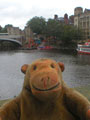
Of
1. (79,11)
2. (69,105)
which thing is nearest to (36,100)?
(69,105)

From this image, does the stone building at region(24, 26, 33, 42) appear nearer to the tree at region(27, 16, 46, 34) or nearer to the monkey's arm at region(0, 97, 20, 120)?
the tree at region(27, 16, 46, 34)

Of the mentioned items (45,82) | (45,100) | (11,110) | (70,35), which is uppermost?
(70,35)

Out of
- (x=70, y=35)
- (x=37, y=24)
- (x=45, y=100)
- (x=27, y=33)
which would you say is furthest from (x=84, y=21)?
(x=45, y=100)

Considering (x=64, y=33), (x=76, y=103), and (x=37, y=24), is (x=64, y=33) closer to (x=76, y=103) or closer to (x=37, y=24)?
(x=37, y=24)

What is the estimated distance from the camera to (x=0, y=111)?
2121mm

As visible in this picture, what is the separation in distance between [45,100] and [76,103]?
0.41m

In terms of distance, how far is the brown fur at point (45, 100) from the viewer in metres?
1.86

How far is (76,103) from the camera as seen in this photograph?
2.10 m

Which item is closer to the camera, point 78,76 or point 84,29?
point 78,76

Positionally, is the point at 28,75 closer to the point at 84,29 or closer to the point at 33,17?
the point at 84,29

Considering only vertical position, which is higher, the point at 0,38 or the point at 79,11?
the point at 79,11

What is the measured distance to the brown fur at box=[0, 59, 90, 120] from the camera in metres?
1.86

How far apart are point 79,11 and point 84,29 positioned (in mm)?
9355

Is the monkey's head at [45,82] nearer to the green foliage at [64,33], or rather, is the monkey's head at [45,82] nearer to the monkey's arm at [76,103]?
the monkey's arm at [76,103]
